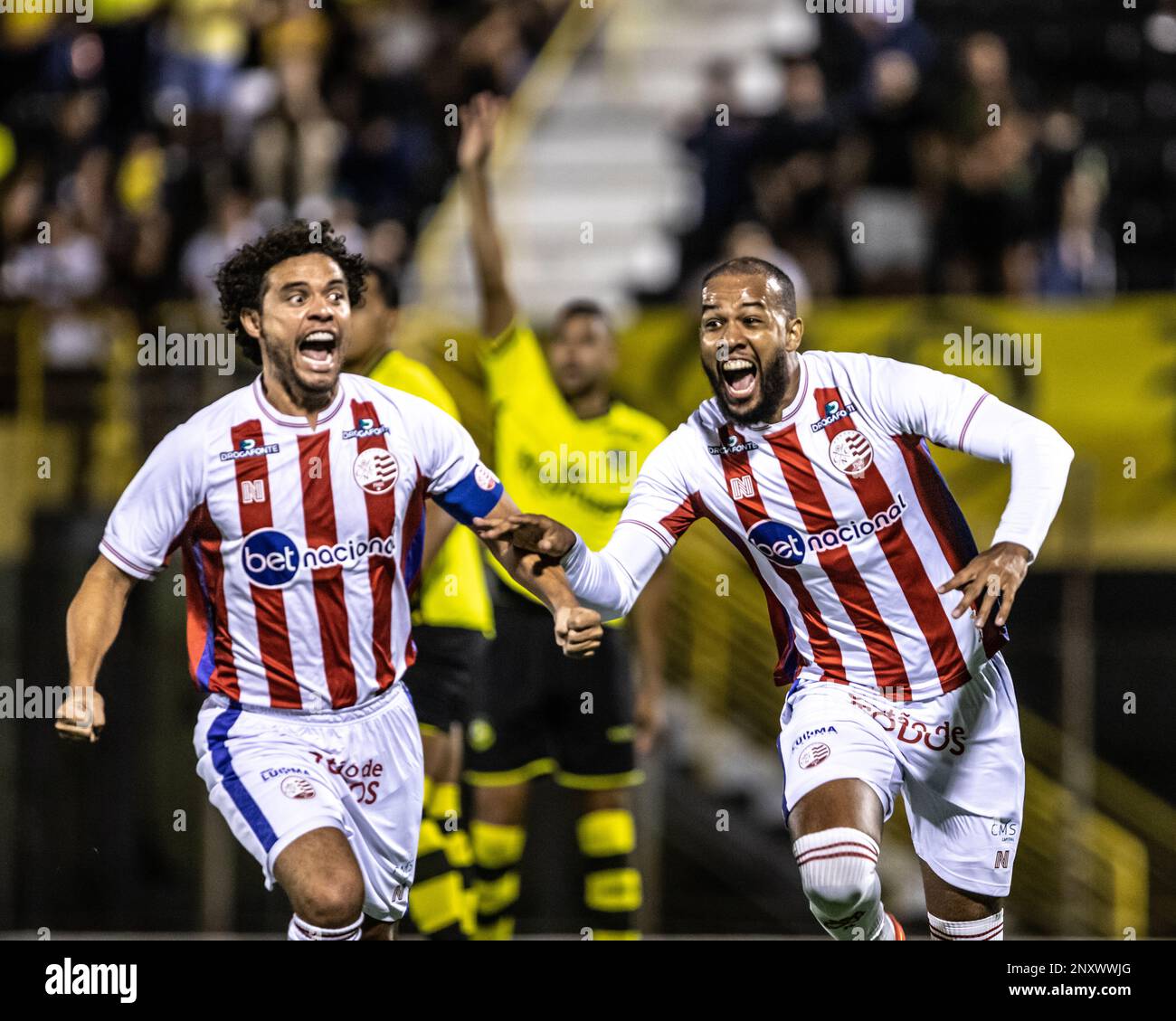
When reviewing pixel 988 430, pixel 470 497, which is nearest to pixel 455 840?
pixel 470 497

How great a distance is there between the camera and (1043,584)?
7977mm

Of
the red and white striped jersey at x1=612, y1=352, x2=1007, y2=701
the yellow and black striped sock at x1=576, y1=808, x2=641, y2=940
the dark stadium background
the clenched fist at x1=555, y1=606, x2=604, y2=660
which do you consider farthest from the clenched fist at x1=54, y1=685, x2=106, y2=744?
the dark stadium background

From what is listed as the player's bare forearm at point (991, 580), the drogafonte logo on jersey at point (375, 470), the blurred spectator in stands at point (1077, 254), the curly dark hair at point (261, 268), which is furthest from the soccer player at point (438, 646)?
the blurred spectator in stands at point (1077, 254)

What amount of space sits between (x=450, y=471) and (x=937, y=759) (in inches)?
63.9

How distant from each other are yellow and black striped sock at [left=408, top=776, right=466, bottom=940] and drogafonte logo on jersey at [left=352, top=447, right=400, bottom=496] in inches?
80.4

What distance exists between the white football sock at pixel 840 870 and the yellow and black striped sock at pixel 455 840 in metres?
2.23

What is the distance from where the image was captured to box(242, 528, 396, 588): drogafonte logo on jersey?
16.2 feet

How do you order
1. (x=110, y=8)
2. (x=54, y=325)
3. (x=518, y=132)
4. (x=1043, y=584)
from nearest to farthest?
(x=1043, y=584)
(x=54, y=325)
(x=518, y=132)
(x=110, y=8)

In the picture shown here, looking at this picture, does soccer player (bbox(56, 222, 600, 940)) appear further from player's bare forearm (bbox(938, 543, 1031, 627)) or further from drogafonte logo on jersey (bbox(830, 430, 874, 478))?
player's bare forearm (bbox(938, 543, 1031, 627))

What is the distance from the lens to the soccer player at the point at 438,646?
6.41 meters
